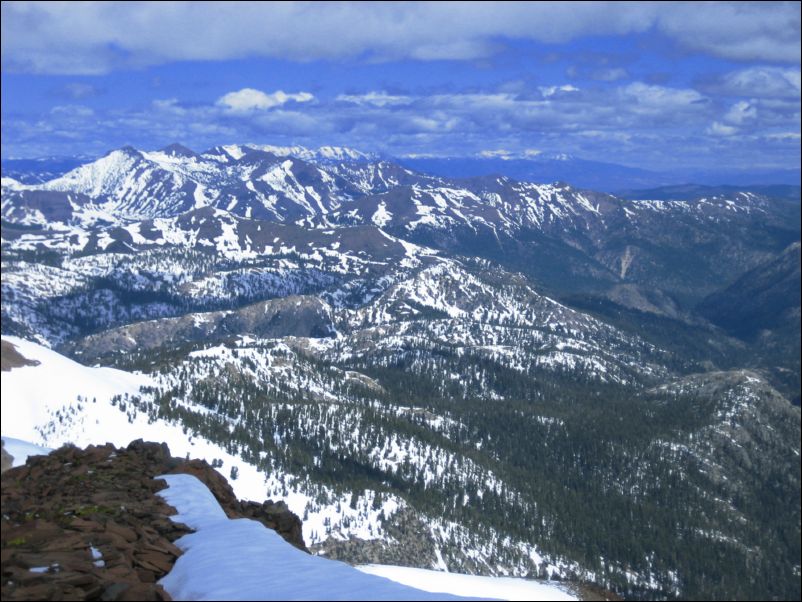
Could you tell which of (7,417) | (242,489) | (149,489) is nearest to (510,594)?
(149,489)

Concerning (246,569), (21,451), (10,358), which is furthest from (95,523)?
(10,358)

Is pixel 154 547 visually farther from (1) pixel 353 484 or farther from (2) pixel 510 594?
(1) pixel 353 484

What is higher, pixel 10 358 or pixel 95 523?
pixel 10 358

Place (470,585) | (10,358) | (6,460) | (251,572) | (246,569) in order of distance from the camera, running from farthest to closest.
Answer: (10,358) → (470,585) → (6,460) → (246,569) → (251,572)

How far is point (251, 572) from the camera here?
86.3 ft

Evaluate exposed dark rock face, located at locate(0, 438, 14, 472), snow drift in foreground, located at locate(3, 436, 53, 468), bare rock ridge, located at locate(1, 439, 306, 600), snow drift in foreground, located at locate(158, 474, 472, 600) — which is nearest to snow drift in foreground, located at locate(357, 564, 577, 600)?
bare rock ridge, located at locate(1, 439, 306, 600)

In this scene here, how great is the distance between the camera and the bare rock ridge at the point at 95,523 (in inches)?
921

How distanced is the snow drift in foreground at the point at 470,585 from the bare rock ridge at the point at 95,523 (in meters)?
18.1

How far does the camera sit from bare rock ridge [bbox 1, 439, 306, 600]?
23391 mm

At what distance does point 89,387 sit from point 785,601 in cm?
19158

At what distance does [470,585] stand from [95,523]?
41453mm

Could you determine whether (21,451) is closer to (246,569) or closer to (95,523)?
(95,523)

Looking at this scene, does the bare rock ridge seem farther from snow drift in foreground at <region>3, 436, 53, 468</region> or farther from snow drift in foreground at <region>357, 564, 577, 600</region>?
snow drift in foreground at <region>357, 564, 577, 600</region>

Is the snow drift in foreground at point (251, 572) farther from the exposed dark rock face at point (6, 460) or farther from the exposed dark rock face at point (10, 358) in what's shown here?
the exposed dark rock face at point (10, 358)
